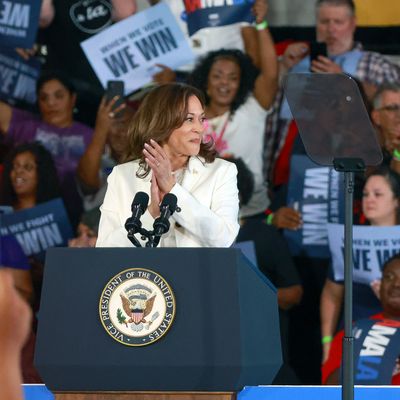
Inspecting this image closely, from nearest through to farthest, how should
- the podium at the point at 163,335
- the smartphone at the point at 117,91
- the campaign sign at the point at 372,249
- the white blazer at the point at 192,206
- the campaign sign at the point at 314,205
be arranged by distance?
the podium at the point at 163,335 < the white blazer at the point at 192,206 < the campaign sign at the point at 372,249 < the campaign sign at the point at 314,205 < the smartphone at the point at 117,91

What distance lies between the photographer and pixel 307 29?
590 centimetres

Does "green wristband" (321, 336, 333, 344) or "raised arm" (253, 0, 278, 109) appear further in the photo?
"raised arm" (253, 0, 278, 109)

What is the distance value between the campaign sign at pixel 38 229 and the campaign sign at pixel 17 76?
64 centimetres

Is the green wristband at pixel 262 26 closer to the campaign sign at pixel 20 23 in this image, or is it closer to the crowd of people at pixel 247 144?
the crowd of people at pixel 247 144

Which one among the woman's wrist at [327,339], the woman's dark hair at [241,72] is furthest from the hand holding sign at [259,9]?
the woman's wrist at [327,339]

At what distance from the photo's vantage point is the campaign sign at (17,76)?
6121 mm

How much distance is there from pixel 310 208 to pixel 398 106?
26.7 inches

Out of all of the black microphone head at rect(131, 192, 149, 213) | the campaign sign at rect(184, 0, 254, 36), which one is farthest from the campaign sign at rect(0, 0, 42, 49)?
the black microphone head at rect(131, 192, 149, 213)

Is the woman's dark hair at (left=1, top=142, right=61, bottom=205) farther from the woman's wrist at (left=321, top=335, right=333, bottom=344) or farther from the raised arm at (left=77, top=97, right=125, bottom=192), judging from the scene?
the woman's wrist at (left=321, top=335, right=333, bottom=344)

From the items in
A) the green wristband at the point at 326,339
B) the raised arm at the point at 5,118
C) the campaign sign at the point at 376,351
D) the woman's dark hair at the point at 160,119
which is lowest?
the green wristband at the point at 326,339

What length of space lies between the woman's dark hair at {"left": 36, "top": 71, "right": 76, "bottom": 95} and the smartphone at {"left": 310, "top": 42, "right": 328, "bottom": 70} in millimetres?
1305

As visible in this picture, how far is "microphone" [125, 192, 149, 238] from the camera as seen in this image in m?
2.67

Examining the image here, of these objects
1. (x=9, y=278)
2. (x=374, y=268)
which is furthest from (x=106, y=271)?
(x=374, y=268)

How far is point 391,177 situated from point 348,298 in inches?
111
